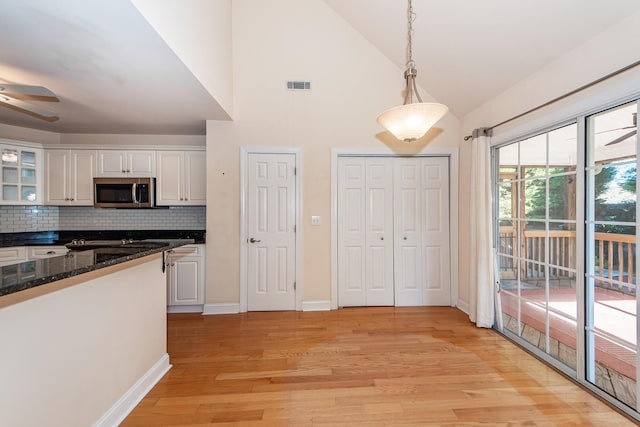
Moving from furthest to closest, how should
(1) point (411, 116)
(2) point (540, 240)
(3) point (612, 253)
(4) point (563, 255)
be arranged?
(2) point (540, 240) → (4) point (563, 255) → (3) point (612, 253) → (1) point (411, 116)

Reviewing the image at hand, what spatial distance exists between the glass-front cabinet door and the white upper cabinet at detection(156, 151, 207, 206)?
5.06 ft

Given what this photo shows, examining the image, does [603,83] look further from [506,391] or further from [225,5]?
[225,5]

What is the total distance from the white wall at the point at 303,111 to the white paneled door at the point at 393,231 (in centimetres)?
25

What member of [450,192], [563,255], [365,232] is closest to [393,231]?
[365,232]

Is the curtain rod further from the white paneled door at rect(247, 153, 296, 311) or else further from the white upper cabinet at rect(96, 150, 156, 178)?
the white upper cabinet at rect(96, 150, 156, 178)

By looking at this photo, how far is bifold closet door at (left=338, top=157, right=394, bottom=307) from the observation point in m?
3.62

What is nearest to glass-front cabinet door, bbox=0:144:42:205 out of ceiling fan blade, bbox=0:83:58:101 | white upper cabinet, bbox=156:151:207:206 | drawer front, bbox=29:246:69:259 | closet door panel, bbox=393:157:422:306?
drawer front, bbox=29:246:69:259

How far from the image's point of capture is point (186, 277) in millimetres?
3432

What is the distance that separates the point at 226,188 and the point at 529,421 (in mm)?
3460

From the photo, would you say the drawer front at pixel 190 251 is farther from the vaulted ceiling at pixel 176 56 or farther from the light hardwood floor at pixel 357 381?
the vaulted ceiling at pixel 176 56

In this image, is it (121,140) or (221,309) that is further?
(121,140)

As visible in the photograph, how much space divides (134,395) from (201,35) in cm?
293

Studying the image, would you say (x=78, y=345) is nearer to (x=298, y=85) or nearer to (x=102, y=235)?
(x=102, y=235)

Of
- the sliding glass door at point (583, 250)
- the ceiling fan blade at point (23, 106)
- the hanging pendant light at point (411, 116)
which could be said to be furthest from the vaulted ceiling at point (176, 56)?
the hanging pendant light at point (411, 116)
